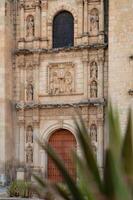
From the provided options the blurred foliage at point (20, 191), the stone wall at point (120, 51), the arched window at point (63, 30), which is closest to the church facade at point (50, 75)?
the arched window at point (63, 30)

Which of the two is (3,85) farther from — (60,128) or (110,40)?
(110,40)

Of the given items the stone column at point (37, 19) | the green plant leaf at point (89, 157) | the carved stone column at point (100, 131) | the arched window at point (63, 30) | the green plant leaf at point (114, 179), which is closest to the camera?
the green plant leaf at point (114, 179)

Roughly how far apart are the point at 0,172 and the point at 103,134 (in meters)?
4.20

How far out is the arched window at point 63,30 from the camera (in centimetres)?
1766

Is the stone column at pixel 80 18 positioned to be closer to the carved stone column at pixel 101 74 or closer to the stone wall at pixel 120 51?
the carved stone column at pixel 101 74

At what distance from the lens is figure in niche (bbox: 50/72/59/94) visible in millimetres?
17531

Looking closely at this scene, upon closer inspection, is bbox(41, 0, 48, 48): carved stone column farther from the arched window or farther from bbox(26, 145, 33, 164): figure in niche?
bbox(26, 145, 33, 164): figure in niche

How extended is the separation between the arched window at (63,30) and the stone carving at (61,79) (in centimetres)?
87

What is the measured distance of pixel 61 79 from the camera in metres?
17.5

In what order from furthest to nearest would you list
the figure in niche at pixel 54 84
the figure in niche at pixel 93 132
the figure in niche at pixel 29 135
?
the figure in niche at pixel 29 135 → the figure in niche at pixel 54 84 → the figure in niche at pixel 93 132

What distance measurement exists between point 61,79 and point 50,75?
0.50 metres

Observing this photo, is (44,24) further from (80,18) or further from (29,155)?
(29,155)

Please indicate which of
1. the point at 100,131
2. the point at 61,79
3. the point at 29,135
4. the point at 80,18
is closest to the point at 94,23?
the point at 80,18

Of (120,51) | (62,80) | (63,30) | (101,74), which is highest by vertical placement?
(63,30)
